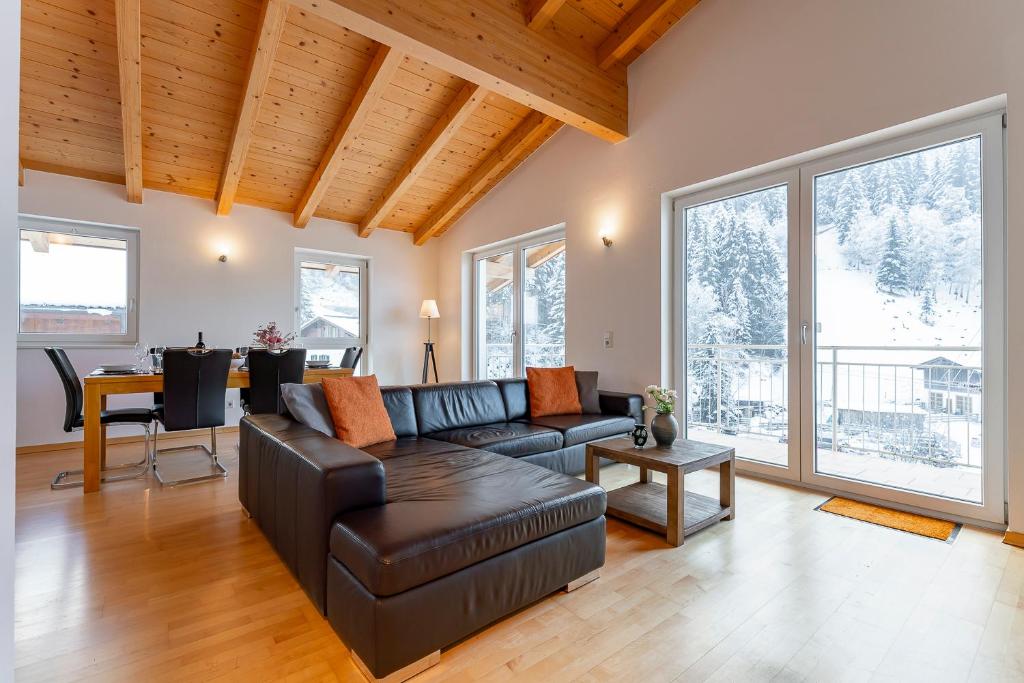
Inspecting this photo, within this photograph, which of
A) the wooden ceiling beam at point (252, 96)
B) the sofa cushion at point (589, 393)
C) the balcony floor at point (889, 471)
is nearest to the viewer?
the balcony floor at point (889, 471)

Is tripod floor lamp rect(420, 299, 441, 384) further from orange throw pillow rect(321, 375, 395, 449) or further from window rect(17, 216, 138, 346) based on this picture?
orange throw pillow rect(321, 375, 395, 449)

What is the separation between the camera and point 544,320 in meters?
5.34

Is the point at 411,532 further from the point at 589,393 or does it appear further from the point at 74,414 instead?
the point at 74,414

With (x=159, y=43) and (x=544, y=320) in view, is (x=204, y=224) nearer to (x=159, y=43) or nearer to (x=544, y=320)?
(x=159, y=43)

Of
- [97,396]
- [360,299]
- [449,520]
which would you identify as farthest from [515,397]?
[360,299]

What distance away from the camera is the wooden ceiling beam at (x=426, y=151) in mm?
4027

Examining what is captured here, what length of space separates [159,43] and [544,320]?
12.7 feet

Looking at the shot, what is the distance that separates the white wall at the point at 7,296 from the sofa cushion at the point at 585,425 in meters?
2.81

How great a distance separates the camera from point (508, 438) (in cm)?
304

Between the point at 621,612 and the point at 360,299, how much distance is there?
17.1 ft

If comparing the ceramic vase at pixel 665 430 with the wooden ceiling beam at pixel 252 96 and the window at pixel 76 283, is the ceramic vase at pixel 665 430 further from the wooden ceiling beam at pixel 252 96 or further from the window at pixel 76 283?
the window at pixel 76 283

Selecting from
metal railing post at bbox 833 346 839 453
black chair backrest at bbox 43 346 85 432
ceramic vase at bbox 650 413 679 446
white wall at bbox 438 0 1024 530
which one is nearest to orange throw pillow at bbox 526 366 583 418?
white wall at bbox 438 0 1024 530

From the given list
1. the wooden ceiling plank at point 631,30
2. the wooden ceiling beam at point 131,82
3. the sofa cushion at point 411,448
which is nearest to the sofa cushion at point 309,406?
the sofa cushion at point 411,448

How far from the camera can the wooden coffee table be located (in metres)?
2.35
